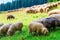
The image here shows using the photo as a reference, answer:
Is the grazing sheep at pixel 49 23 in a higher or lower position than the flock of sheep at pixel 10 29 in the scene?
higher

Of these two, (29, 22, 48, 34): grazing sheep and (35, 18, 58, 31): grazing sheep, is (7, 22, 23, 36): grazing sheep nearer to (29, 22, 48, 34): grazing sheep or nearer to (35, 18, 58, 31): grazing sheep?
(29, 22, 48, 34): grazing sheep

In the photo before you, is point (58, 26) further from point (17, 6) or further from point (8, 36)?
point (17, 6)

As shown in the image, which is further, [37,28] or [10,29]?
[10,29]

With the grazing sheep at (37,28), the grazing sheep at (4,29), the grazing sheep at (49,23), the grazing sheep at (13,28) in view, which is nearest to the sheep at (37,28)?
the grazing sheep at (37,28)

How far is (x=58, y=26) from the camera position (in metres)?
7.31

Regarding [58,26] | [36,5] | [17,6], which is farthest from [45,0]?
[58,26]

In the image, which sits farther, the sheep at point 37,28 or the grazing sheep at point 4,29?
the grazing sheep at point 4,29

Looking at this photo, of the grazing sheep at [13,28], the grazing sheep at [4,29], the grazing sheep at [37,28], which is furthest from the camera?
the grazing sheep at [4,29]

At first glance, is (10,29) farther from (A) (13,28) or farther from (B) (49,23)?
(B) (49,23)

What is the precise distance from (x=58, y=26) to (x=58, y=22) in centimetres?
16

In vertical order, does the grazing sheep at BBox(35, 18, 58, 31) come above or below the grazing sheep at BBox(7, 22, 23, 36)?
above

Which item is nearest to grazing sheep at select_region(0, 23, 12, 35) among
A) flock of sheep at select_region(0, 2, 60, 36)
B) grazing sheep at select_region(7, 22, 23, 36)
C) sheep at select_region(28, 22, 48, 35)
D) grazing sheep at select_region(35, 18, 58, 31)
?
flock of sheep at select_region(0, 2, 60, 36)

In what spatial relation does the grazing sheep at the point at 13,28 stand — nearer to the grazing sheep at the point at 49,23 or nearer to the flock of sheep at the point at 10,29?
the flock of sheep at the point at 10,29

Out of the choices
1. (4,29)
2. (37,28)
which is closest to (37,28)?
(37,28)
